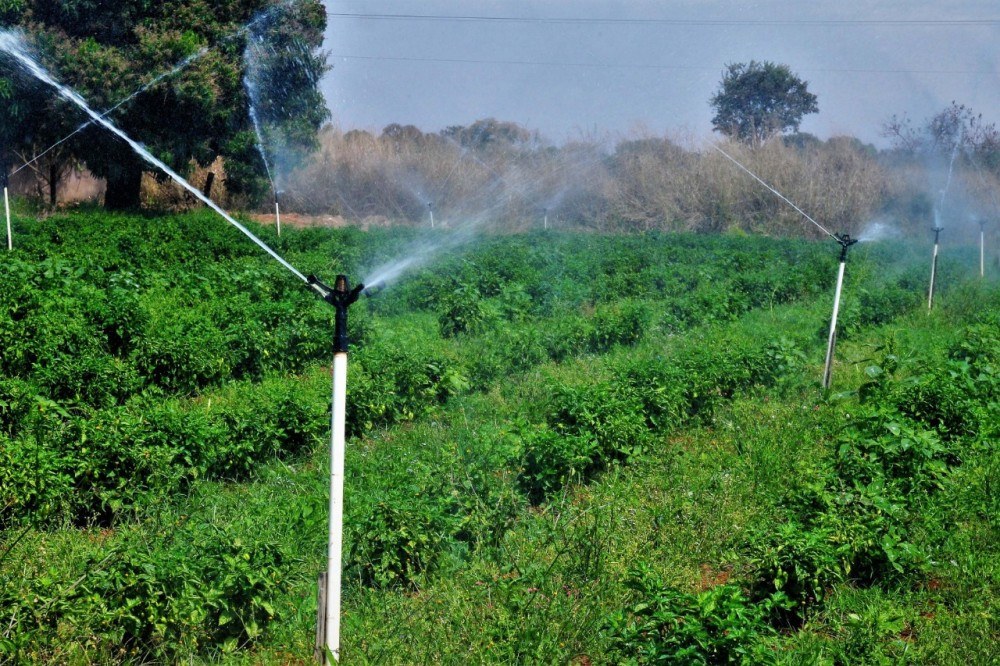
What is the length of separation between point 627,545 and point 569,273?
1111 centimetres

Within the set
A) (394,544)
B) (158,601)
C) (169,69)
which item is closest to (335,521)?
(158,601)

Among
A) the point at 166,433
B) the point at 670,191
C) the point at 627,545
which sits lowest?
the point at 627,545

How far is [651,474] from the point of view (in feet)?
23.0

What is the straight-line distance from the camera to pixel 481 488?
5969 millimetres

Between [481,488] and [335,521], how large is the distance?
2.18 m

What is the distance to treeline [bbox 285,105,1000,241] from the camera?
31.6 meters

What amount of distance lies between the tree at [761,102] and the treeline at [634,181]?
7.23 meters

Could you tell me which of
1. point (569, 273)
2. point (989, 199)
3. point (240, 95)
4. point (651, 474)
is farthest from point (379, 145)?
point (651, 474)

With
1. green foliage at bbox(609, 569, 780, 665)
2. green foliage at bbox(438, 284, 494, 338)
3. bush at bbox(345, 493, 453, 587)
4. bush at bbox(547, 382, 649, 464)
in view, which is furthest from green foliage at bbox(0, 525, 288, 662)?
green foliage at bbox(438, 284, 494, 338)

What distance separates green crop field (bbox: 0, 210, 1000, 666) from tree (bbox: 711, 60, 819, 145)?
3306 centimetres

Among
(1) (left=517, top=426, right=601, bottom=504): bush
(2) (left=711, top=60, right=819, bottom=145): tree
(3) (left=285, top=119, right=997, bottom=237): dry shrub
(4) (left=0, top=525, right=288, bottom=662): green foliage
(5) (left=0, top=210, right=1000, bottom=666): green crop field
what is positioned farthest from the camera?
(2) (left=711, top=60, right=819, bottom=145): tree

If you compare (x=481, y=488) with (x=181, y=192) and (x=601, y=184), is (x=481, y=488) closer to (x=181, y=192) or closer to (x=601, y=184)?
(x=181, y=192)

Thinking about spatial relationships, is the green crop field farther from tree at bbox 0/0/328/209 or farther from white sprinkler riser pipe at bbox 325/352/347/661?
tree at bbox 0/0/328/209

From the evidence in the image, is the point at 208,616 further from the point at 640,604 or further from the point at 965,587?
the point at 965,587
